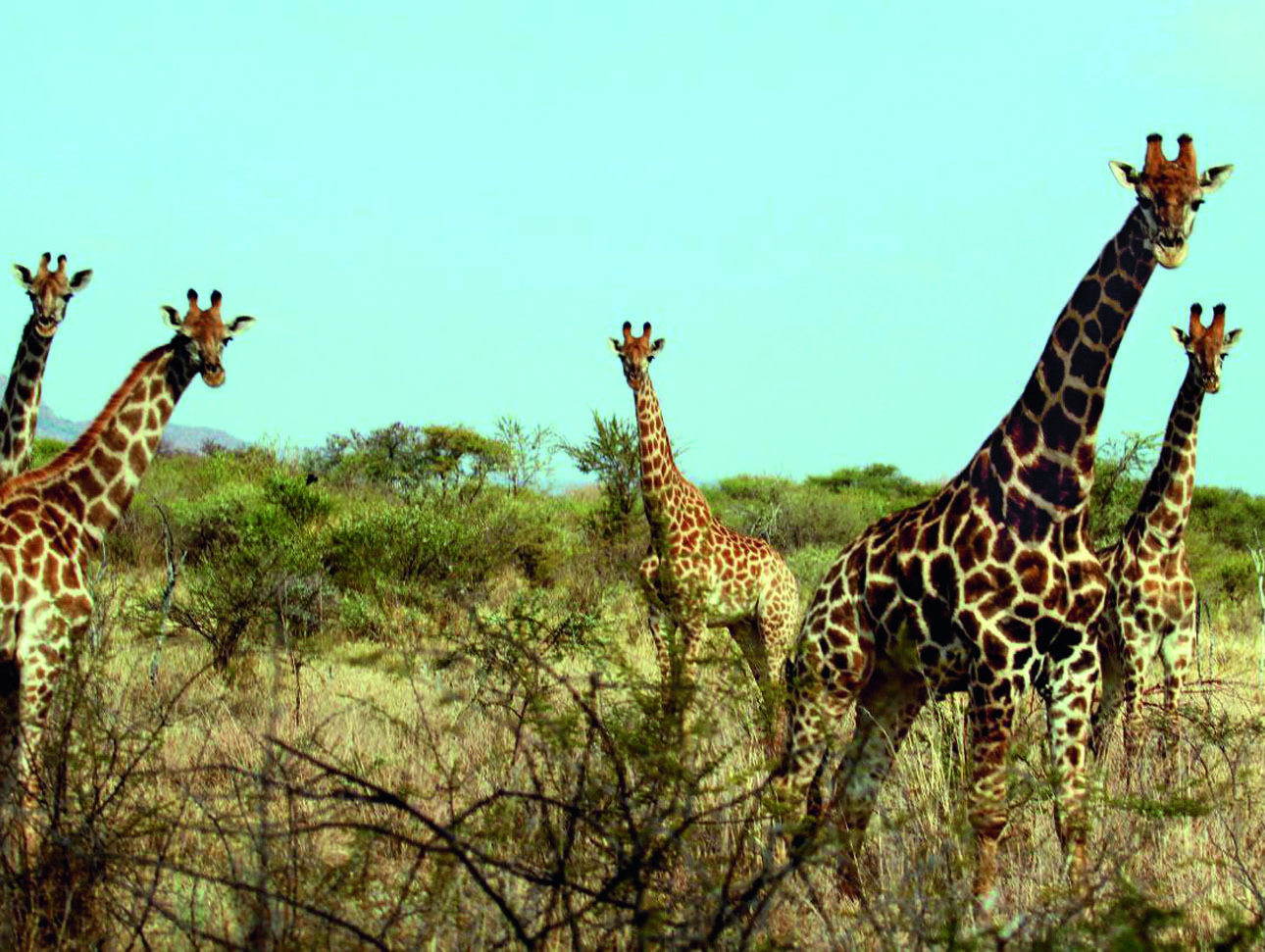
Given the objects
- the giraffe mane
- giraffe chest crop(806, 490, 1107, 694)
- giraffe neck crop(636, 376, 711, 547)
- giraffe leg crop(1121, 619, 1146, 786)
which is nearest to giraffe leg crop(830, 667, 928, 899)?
giraffe chest crop(806, 490, 1107, 694)

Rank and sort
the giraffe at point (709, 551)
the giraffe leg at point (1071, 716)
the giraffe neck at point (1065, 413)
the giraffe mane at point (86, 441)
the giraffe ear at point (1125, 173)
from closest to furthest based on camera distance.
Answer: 1. the giraffe leg at point (1071, 716)
2. the giraffe neck at point (1065, 413)
3. the giraffe ear at point (1125, 173)
4. the giraffe mane at point (86, 441)
5. the giraffe at point (709, 551)

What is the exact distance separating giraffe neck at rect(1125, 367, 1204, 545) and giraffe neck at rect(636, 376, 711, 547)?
333 centimetres

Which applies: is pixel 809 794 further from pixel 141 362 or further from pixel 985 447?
pixel 141 362

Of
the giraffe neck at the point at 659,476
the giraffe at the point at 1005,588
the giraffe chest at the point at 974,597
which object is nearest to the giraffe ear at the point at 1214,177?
the giraffe at the point at 1005,588

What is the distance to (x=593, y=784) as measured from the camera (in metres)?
3.37

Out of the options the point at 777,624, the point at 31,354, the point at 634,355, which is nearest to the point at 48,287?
the point at 31,354

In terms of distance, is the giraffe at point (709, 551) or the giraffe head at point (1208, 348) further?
the giraffe at point (709, 551)

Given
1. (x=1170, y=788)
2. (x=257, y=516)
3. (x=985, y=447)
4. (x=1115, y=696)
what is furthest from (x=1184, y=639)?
(x=257, y=516)

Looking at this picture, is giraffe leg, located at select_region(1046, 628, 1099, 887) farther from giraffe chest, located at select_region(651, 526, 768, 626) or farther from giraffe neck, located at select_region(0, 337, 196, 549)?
giraffe chest, located at select_region(651, 526, 768, 626)

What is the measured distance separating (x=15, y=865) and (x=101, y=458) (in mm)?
2077

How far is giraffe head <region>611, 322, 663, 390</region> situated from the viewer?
10188mm

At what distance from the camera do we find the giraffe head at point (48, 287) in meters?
9.05

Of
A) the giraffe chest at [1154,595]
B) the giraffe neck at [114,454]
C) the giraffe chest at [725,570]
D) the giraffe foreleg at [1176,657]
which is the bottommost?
the giraffe foreleg at [1176,657]

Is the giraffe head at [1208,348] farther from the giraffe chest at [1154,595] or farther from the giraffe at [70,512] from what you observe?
the giraffe at [70,512]
